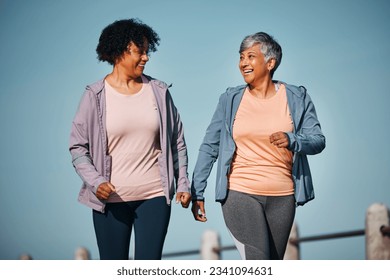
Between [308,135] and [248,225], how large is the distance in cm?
64

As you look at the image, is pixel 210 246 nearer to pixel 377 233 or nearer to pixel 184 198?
pixel 377 233

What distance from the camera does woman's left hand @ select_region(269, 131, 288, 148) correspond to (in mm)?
3848

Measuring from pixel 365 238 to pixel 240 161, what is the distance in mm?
1475

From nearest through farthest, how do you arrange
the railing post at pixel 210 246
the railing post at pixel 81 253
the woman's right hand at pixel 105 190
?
the woman's right hand at pixel 105 190 < the railing post at pixel 210 246 < the railing post at pixel 81 253

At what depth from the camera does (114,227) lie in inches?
152

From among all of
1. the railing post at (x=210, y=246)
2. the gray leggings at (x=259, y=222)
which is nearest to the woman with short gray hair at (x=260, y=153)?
the gray leggings at (x=259, y=222)

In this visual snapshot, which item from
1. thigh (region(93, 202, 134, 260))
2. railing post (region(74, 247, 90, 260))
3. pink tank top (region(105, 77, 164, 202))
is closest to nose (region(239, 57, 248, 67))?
pink tank top (region(105, 77, 164, 202))

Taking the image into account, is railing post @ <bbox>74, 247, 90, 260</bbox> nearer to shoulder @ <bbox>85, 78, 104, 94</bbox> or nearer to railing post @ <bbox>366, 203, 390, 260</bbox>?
railing post @ <bbox>366, 203, 390, 260</bbox>

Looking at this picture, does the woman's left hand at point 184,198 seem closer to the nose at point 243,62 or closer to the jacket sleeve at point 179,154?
the jacket sleeve at point 179,154

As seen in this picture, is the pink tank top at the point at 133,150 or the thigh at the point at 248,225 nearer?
the pink tank top at the point at 133,150

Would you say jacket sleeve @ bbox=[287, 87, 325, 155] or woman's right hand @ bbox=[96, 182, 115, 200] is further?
jacket sleeve @ bbox=[287, 87, 325, 155]

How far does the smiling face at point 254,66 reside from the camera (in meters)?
4.20

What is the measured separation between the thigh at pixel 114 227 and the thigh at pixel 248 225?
23.7 inches
